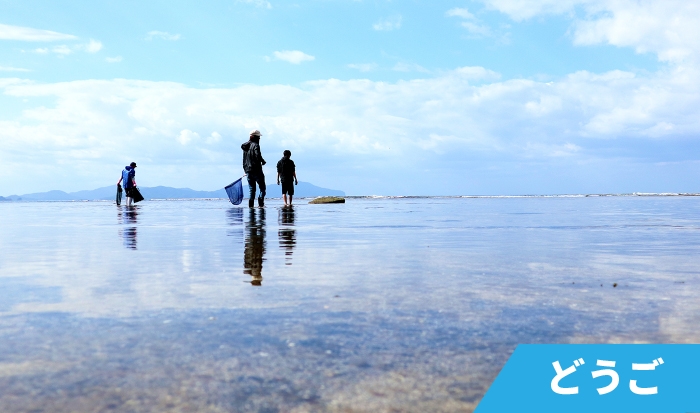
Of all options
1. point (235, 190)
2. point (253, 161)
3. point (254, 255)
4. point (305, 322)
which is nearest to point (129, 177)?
point (235, 190)

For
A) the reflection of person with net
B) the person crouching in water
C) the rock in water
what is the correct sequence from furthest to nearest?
1. the rock in water
2. the person crouching in water
3. the reflection of person with net

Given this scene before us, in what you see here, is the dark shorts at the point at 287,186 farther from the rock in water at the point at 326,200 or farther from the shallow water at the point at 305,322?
the shallow water at the point at 305,322

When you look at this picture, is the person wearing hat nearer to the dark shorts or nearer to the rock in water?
the dark shorts

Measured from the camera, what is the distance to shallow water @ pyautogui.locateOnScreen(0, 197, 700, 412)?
243 cm

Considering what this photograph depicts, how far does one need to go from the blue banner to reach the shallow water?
0.11 meters

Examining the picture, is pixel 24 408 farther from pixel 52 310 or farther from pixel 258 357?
pixel 52 310

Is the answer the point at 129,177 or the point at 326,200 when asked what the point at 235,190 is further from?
the point at 326,200

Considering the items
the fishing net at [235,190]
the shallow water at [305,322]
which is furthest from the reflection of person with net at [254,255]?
the fishing net at [235,190]

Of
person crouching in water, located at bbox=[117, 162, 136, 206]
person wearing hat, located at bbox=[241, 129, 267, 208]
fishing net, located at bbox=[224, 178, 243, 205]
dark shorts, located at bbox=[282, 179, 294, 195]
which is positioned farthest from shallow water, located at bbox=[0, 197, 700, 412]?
person crouching in water, located at bbox=[117, 162, 136, 206]

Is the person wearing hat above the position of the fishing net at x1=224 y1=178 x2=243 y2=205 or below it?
above

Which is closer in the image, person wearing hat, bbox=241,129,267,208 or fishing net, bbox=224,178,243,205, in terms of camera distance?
person wearing hat, bbox=241,129,267,208

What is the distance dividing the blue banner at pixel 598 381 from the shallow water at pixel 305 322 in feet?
0.37

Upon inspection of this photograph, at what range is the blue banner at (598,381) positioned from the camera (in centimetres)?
234

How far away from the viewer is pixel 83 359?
2848 mm
